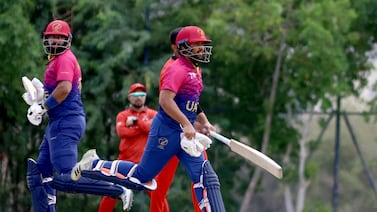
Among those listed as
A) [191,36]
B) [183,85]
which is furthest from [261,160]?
[191,36]

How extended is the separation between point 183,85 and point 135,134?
3115 millimetres

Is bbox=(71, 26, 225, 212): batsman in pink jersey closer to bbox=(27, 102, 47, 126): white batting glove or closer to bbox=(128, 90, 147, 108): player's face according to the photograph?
bbox=(27, 102, 47, 126): white batting glove

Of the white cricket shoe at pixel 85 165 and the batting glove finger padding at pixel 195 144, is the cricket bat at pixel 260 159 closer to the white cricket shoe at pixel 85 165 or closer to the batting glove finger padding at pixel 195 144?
the batting glove finger padding at pixel 195 144

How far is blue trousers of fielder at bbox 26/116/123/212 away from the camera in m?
9.51

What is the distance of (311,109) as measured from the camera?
16.7 metres

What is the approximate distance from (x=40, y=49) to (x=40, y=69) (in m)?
0.30

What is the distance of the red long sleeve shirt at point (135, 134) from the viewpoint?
12.0m

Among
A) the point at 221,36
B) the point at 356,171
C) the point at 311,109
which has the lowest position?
the point at 356,171

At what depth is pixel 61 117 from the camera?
377 inches

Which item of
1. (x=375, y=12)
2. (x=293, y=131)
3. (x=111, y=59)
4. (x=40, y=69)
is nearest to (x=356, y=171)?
(x=293, y=131)

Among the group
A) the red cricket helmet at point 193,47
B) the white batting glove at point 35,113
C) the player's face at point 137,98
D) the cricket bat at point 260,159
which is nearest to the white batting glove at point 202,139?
the cricket bat at point 260,159

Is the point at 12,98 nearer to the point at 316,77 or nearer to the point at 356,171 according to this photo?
the point at 316,77

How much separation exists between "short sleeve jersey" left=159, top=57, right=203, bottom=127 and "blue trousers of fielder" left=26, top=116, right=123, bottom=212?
0.97m

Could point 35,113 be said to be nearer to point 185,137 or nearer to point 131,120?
point 185,137
